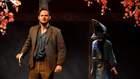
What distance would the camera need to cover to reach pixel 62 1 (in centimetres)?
1216

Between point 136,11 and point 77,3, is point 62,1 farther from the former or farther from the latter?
point 136,11

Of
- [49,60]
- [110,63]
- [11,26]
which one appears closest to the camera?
[49,60]

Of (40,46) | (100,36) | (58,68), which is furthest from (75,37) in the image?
(58,68)

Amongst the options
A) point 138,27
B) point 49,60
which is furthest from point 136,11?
point 49,60

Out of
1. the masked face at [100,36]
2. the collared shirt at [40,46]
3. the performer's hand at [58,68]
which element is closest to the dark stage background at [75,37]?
the masked face at [100,36]

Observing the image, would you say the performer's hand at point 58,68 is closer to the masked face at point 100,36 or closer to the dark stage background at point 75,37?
the masked face at point 100,36

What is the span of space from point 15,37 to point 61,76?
1622 mm

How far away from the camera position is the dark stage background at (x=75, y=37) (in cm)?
1198

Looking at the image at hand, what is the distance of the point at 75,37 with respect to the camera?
12102mm

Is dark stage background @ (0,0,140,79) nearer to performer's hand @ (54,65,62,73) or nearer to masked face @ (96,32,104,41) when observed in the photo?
masked face @ (96,32,104,41)

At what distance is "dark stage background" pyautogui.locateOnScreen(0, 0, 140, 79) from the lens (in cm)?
1198

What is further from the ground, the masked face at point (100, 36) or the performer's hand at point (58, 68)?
the masked face at point (100, 36)

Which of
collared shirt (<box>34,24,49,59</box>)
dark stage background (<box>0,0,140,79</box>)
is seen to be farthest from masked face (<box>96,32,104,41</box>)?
dark stage background (<box>0,0,140,79</box>)

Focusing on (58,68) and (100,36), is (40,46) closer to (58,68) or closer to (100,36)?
(58,68)
